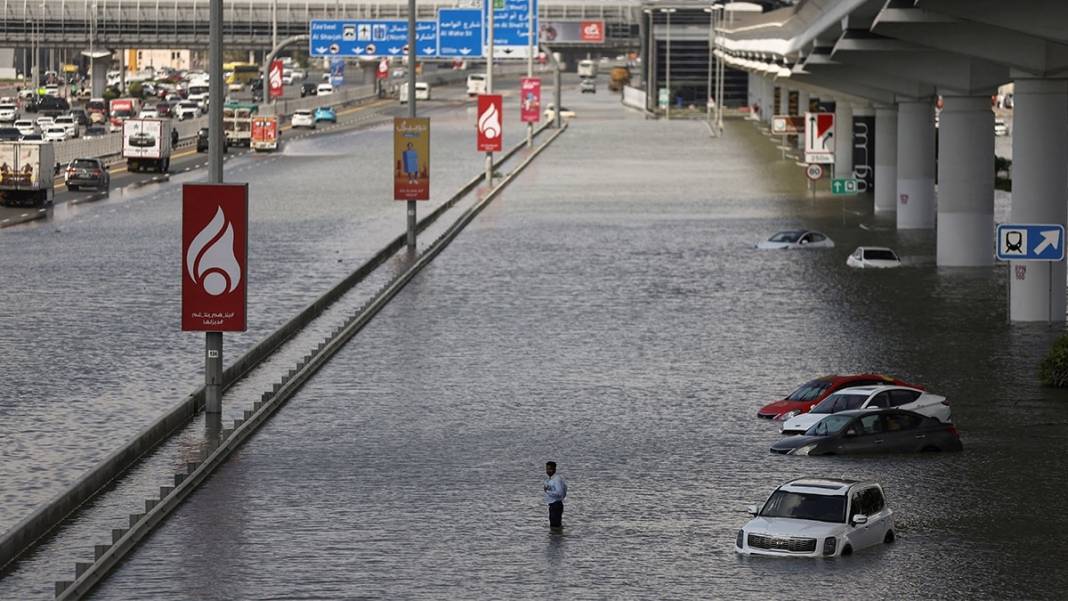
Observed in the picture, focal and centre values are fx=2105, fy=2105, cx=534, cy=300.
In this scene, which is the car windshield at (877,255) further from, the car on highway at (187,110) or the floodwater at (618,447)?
the car on highway at (187,110)

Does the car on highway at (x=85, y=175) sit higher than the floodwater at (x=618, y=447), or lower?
higher

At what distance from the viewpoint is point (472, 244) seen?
7700cm

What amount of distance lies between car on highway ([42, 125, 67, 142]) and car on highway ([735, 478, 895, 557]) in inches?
4104

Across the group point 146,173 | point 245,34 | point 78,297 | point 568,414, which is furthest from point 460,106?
point 568,414

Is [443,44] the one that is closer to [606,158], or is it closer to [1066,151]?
[606,158]

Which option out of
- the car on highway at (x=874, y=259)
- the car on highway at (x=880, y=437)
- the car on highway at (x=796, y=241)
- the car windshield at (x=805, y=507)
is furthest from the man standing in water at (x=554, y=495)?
the car on highway at (x=796, y=241)

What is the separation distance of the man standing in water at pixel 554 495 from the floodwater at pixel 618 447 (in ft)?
1.18

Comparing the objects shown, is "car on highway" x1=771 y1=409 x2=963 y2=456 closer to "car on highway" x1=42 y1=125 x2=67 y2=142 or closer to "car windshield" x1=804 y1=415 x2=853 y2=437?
"car windshield" x1=804 y1=415 x2=853 y2=437

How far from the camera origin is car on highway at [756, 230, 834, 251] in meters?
75.2

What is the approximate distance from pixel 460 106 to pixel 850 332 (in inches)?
5879

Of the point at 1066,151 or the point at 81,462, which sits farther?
the point at 1066,151

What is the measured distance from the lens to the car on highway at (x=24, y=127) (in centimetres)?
12519

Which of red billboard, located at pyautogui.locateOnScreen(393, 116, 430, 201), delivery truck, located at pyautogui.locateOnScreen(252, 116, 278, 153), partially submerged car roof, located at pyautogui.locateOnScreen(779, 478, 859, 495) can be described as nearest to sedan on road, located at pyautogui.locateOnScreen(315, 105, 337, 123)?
delivery truck, located at pyautogui.locateOnScreen(252, 116, 278, 153)

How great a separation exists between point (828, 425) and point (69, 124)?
345ft
